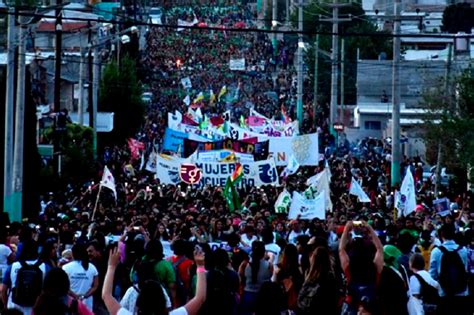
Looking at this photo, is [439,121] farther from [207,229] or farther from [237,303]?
[237,303]

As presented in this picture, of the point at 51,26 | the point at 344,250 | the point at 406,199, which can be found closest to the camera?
the point at 344,250

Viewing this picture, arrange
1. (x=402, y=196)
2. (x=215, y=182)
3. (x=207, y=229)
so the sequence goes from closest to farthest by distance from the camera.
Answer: (x=207, y=229) < (x=402, y=196) < (x=215, y=182)

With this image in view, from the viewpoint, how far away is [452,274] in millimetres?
16750

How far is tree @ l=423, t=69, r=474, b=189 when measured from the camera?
39.0 meters

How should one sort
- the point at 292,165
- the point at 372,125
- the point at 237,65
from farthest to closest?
the point at 237,65
the point at 372,125
the point at 292,165

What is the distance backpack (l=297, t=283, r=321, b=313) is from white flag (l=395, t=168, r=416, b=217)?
1666 cm

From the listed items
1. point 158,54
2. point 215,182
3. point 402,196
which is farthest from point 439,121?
point 158,54

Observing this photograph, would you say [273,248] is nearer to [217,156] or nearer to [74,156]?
[217,156]

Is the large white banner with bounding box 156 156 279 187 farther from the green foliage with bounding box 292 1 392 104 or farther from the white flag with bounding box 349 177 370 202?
the green foliage with bounding box 292 1 392 104

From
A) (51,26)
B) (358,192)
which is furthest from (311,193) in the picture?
(51,26)

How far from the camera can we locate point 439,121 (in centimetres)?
4466

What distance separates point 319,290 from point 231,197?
19.9 meters

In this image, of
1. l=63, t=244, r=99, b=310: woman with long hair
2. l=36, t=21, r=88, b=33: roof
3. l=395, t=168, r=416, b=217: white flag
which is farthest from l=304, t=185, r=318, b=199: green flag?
l=36, t=21, r=88, b=33: roof

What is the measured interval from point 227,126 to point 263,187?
1080 cm
